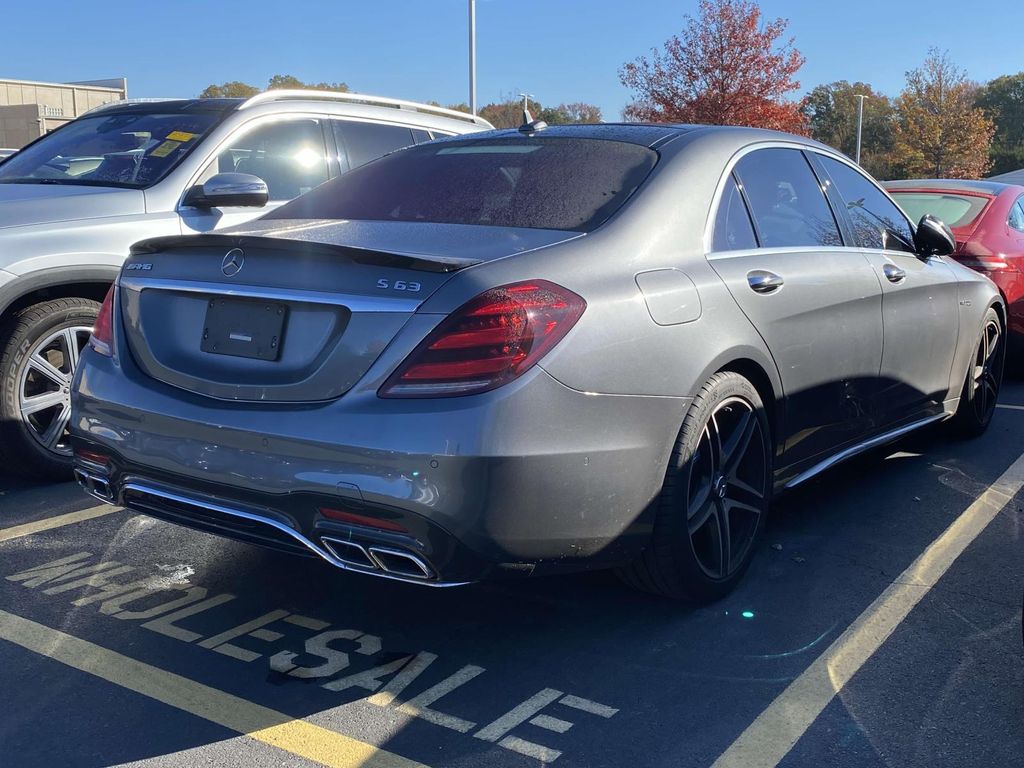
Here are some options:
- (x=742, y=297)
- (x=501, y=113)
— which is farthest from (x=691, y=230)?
(x=501, y=113)

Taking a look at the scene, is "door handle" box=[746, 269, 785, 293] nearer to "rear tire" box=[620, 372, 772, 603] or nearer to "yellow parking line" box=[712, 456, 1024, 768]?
"rear tire" box=[620, 372, 772, 603]

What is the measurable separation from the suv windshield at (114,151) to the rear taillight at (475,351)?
2997 mm

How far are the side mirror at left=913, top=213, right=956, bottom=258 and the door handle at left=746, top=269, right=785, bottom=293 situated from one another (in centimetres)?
163

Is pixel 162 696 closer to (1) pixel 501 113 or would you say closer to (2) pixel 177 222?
(2) pixel 177 222

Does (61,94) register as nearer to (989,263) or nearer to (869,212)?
(989,263)

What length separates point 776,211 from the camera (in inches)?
163

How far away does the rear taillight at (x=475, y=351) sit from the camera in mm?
2789

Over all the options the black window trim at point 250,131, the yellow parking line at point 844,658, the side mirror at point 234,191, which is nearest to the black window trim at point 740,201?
the yellow parking line at point 844,658

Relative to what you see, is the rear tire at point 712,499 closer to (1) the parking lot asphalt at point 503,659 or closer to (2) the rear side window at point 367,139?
(1) the parking lot asphalt at point 503,659

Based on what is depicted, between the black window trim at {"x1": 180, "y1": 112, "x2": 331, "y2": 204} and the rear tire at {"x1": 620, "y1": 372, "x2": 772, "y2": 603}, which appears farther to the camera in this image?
the black window trim at {"x1": 180, "y1": 112, "x2": 331, "y2": 204}

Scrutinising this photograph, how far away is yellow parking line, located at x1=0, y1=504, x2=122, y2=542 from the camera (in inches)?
169

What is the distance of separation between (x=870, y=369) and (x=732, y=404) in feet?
3.81

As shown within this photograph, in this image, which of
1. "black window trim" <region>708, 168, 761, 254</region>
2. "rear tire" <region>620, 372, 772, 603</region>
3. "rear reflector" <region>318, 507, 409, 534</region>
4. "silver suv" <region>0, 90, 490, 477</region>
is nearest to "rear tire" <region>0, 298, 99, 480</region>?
"silver suv" <region>0, 90, 490, 477</region>

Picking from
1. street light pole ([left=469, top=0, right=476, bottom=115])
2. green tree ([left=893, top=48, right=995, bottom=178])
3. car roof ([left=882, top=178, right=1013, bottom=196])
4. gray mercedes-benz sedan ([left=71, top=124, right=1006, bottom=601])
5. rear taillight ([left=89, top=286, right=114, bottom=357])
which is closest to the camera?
gray mercedes-benz sedan ([left=71, top=124, right=1006, bottom=601])
